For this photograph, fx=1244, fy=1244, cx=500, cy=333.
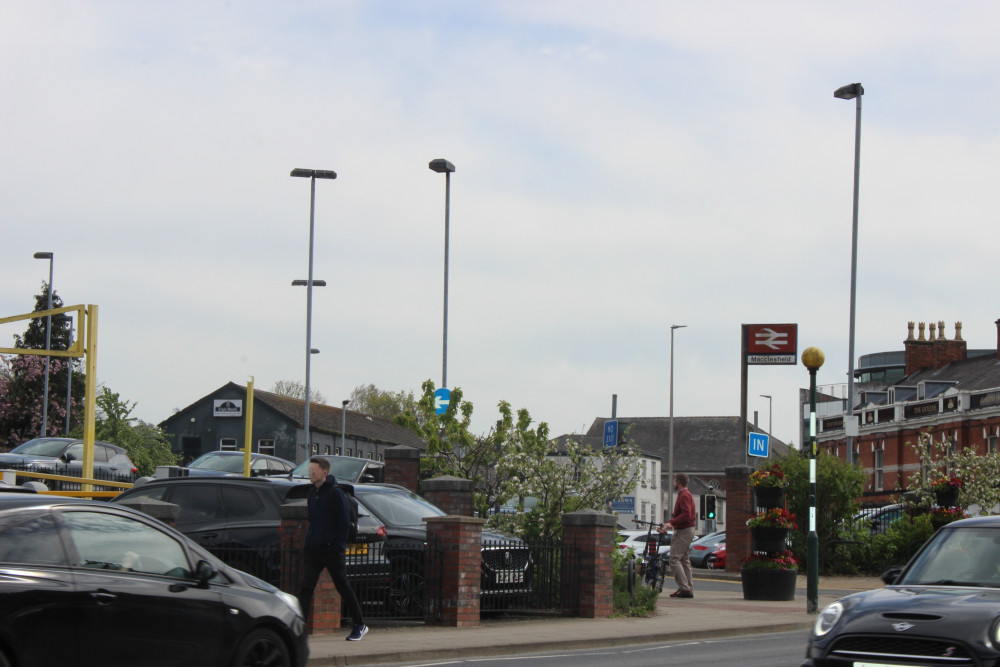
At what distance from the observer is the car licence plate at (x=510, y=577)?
15945 mm

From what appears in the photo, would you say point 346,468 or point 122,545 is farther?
point 346,468

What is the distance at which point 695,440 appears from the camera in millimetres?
103500

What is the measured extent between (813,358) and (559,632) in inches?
259

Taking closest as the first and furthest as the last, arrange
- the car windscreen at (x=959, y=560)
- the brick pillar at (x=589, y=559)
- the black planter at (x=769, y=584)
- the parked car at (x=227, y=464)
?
1. the car windscreen at (x=959, y=560)
2. the brick pillar at (x=589, y=559)
3. the black planter at (x=769, y=584)
4. the parked car at (x=227, y=464)

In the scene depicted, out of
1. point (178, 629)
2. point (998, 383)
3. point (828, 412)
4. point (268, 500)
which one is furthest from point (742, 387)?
point (828, 412)

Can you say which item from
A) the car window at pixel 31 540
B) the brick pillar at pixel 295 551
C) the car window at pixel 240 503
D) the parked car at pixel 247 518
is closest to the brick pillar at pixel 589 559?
the parked car at pixel 247 518

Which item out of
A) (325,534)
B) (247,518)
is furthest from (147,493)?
(325,534)

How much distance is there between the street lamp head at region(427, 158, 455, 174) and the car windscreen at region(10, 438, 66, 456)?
37.2ft

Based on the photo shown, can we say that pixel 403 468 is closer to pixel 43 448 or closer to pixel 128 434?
pixel 43 448

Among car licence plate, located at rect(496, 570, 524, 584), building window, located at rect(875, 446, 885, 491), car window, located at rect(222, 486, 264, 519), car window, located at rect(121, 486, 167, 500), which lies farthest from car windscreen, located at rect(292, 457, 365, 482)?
building window, located at rect(875, 446, 885, 491)

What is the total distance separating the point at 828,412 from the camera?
7844 centimetres

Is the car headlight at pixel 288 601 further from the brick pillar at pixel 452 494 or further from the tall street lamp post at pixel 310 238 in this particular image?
the tall street lamp post at pixel 310 238

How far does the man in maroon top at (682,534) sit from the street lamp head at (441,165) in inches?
533

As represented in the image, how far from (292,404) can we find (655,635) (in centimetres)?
7066
